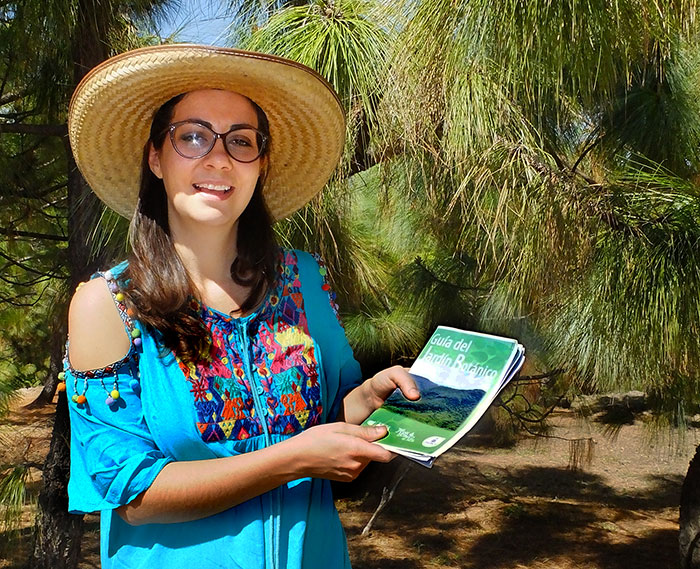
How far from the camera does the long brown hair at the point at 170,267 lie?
2.09ft

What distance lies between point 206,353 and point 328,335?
13cm

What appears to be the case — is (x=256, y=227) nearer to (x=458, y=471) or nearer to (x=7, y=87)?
(x=7, y=87)

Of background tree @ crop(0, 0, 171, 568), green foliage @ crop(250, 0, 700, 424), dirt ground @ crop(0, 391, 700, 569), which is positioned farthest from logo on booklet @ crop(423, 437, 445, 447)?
dirt ground @ crop(0, 391, 700, 569)

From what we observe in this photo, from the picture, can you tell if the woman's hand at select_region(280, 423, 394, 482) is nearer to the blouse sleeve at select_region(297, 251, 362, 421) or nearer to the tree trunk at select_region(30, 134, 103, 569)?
the blouse sleeve at select_region(297, 251, 362, 421)

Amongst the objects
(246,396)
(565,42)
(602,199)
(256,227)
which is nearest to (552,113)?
(602,199)

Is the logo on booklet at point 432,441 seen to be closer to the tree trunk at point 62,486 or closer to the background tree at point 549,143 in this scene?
the background tree at point 549,143

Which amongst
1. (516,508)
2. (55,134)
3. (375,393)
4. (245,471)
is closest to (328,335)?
(375,393)

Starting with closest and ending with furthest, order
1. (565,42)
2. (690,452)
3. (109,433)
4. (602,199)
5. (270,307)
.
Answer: (109,433) < (270,307) < (565,42) < (602,199) < (690,452)

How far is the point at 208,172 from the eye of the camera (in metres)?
0.67

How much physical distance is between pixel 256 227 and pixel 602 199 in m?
0.67

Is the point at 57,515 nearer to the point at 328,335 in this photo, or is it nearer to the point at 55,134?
the point at 55,134

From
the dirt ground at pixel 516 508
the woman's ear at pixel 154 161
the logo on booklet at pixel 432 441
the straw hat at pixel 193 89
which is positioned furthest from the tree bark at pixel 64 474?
the logo on booklet at pixel 432 441

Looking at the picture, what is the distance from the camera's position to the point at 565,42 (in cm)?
102

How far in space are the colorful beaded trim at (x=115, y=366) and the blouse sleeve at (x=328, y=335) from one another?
17cm
